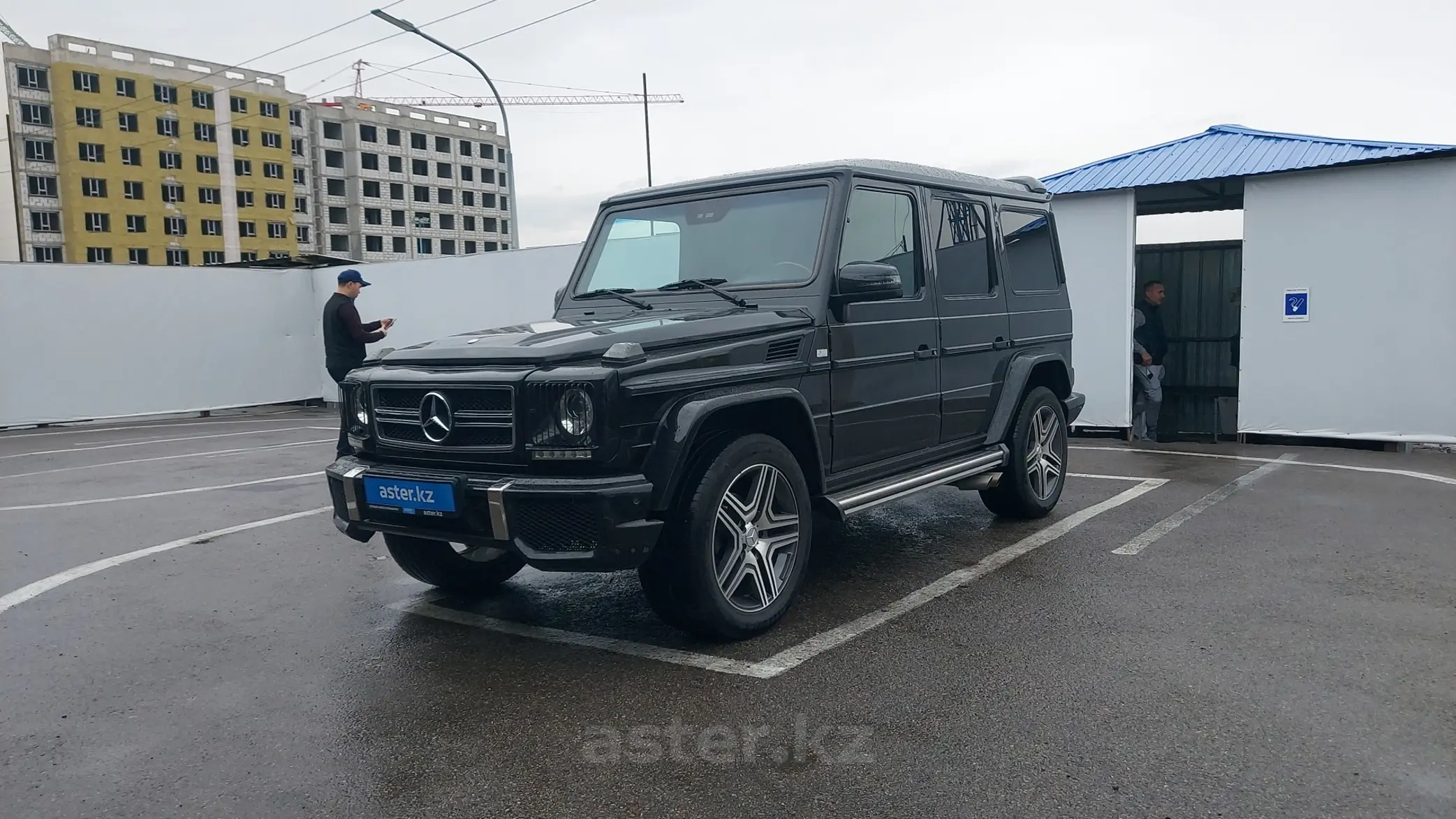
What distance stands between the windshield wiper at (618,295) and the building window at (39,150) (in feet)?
289

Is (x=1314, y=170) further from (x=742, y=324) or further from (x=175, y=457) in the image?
(x=175, y=457)

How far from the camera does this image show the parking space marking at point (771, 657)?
13.9ft

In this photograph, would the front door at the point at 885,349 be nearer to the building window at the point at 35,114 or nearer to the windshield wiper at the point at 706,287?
the windshield wiper at the point at 706,287

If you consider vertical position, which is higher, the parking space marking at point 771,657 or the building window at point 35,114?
the building window at point 35,114

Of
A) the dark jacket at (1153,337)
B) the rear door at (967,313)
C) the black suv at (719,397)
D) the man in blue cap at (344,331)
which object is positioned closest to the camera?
the black suv at (719,397)

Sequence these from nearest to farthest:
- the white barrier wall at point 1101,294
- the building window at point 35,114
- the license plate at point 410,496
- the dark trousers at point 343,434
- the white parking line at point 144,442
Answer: the license plate at point 410,496 < the dark trousers at point 343,434 < the white barrier wall at point 1101,294 < the white parking line at point 144,442 < the building window at point 35,114

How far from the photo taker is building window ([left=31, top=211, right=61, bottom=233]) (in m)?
75.7

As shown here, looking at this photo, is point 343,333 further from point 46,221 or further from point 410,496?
point 46,221

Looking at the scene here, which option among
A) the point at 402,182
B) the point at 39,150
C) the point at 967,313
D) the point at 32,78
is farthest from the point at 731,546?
the point at 402,182

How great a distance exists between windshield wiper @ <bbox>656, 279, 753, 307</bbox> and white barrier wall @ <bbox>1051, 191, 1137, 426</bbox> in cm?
734

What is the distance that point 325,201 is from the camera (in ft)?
314

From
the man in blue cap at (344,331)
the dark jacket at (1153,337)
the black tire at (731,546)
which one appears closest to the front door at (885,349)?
the black tire at (731,546)

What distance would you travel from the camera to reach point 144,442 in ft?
45.0

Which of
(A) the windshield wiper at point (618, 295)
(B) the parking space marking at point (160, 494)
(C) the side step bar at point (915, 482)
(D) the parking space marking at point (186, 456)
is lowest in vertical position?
(D) the parking space marking at point (186, 456)
